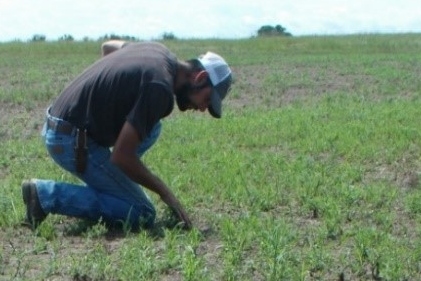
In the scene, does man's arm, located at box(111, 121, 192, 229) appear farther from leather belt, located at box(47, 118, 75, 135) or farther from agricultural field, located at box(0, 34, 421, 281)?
leather belt, located at box(47, 118, 75, 135)

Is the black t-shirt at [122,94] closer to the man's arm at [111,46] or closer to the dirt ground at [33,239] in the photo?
the man's arm at [111,46]

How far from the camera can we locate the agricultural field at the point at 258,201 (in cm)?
529

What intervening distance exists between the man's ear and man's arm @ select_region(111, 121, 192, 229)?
488mm

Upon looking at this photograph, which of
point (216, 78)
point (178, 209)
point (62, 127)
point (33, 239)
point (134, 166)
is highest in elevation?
point (216, 78)

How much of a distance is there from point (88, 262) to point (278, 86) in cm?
1393

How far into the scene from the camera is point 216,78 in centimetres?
593

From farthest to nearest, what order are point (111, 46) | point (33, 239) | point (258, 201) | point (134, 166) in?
point (258, 201) < point (111, 46) < point (33, 239) < point (134, 166)

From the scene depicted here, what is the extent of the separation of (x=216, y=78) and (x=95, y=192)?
1.08 m

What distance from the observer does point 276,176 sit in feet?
26.8

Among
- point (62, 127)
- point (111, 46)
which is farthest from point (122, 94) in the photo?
point (111, 46)

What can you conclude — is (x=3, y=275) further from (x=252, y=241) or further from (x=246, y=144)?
(x=246, y=144)

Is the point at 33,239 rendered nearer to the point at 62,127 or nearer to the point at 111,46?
the point at 62,127

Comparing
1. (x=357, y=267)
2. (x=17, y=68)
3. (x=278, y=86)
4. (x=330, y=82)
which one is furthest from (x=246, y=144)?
(x=17, y=68)

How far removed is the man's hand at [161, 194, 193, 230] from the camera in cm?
608
